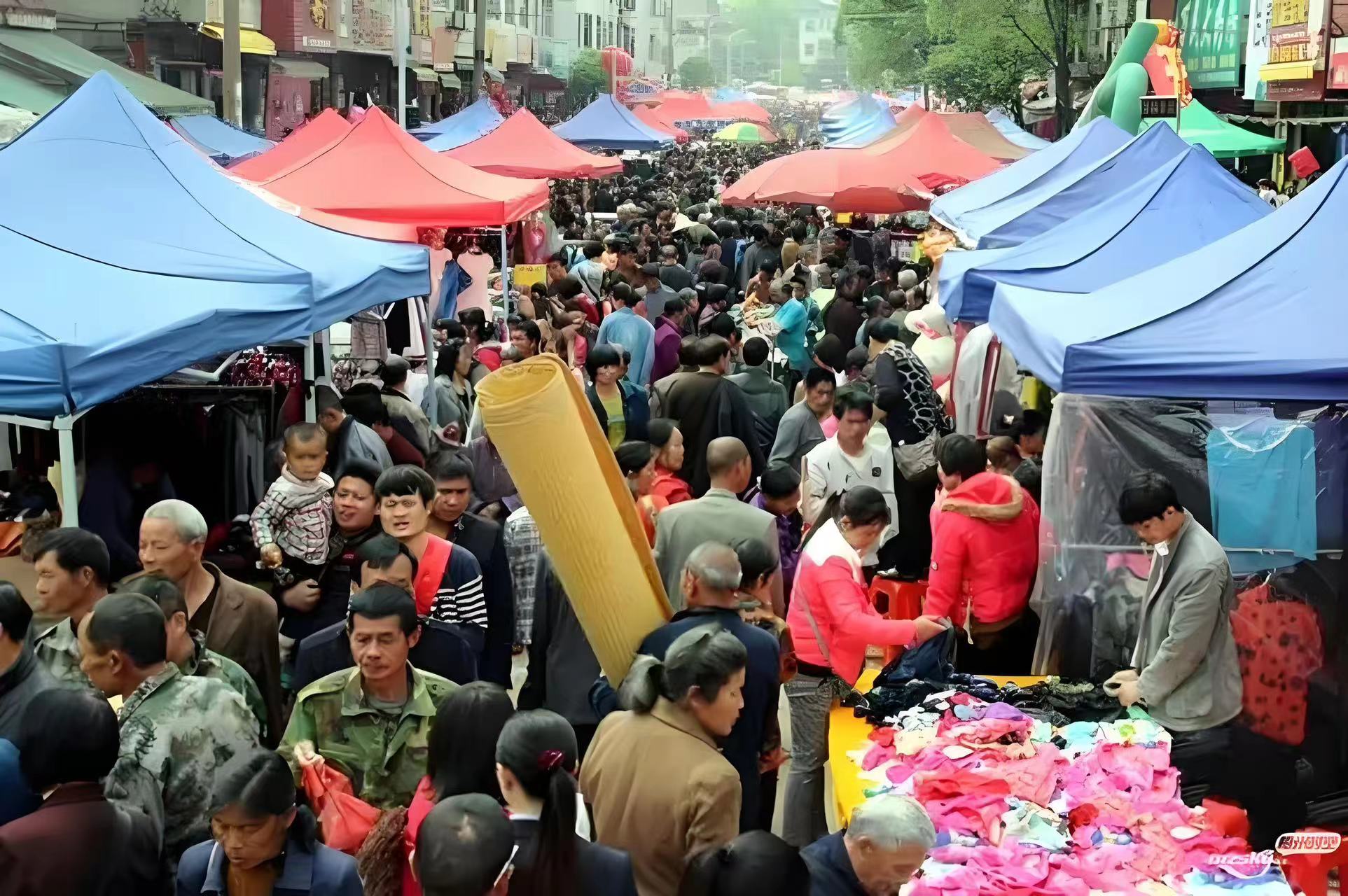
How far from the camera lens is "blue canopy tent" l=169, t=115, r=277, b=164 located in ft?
68.0

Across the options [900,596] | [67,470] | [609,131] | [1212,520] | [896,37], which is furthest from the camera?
[896,37]

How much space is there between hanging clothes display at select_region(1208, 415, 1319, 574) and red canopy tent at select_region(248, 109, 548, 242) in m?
6.42

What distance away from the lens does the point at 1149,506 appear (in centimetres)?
553

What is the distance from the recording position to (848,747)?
572 cm

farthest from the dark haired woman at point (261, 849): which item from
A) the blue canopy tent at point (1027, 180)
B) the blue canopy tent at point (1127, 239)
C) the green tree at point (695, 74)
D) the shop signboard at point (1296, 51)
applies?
the green tree at point (695, 74)

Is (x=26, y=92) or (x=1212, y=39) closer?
(x=26, y=92)

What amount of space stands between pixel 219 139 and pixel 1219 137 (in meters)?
14.5

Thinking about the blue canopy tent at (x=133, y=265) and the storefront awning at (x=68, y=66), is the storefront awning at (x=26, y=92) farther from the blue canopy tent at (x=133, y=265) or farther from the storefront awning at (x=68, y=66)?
the blue canopy tent at (x=133, y=265)

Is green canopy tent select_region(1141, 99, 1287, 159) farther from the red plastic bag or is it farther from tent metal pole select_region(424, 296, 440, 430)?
the red plastic bag

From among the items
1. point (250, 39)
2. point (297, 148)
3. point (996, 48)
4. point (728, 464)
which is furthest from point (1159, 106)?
point (996, 48)

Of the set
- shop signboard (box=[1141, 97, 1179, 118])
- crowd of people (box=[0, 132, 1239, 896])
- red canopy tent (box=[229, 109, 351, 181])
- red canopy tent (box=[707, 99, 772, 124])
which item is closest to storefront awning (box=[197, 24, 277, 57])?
red canopy tent (box=[229, 109, 351, 181])

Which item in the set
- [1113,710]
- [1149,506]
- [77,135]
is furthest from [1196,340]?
[77,135]

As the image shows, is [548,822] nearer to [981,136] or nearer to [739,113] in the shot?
[981,136]

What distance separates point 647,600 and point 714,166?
126 ft
